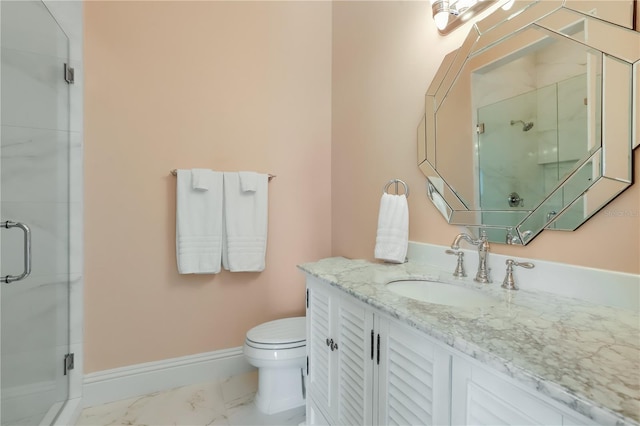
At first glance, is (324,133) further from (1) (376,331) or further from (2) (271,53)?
(1) (376,331)

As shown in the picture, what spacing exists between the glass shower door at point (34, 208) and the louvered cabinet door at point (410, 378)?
59.5 inches

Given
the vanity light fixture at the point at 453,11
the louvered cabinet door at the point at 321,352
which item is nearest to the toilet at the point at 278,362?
the louvered cabinet door at the point at 321,352

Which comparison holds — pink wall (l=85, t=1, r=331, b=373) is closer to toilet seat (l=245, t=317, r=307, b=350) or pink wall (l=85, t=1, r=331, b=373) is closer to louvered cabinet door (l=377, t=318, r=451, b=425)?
toilet seat (l=245, t=317, r=307, b=350)

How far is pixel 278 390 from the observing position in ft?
5.48

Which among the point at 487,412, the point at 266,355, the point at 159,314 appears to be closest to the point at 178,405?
the point at 159,314

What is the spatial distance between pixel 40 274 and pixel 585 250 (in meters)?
2.18

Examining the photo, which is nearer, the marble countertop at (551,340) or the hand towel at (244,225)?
the marble countertop at (551,340)

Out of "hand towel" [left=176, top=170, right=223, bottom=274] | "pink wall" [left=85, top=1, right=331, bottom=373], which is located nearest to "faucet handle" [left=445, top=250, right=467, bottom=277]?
"pink wall" [left=85, top=1, right=331, bottom=373]

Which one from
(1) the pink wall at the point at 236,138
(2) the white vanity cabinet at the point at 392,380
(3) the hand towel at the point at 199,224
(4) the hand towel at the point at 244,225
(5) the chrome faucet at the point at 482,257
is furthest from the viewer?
(4) the hand towel at the point at 244,225

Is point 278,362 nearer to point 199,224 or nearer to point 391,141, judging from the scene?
point 199,224

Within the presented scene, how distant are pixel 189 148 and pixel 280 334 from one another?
1.21 m

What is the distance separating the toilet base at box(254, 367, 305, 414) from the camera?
5.43ft

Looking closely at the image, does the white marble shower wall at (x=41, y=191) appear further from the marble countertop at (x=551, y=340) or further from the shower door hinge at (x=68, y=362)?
the marble countertop at (x=551, y=340)

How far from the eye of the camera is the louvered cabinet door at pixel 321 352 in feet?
4.09
